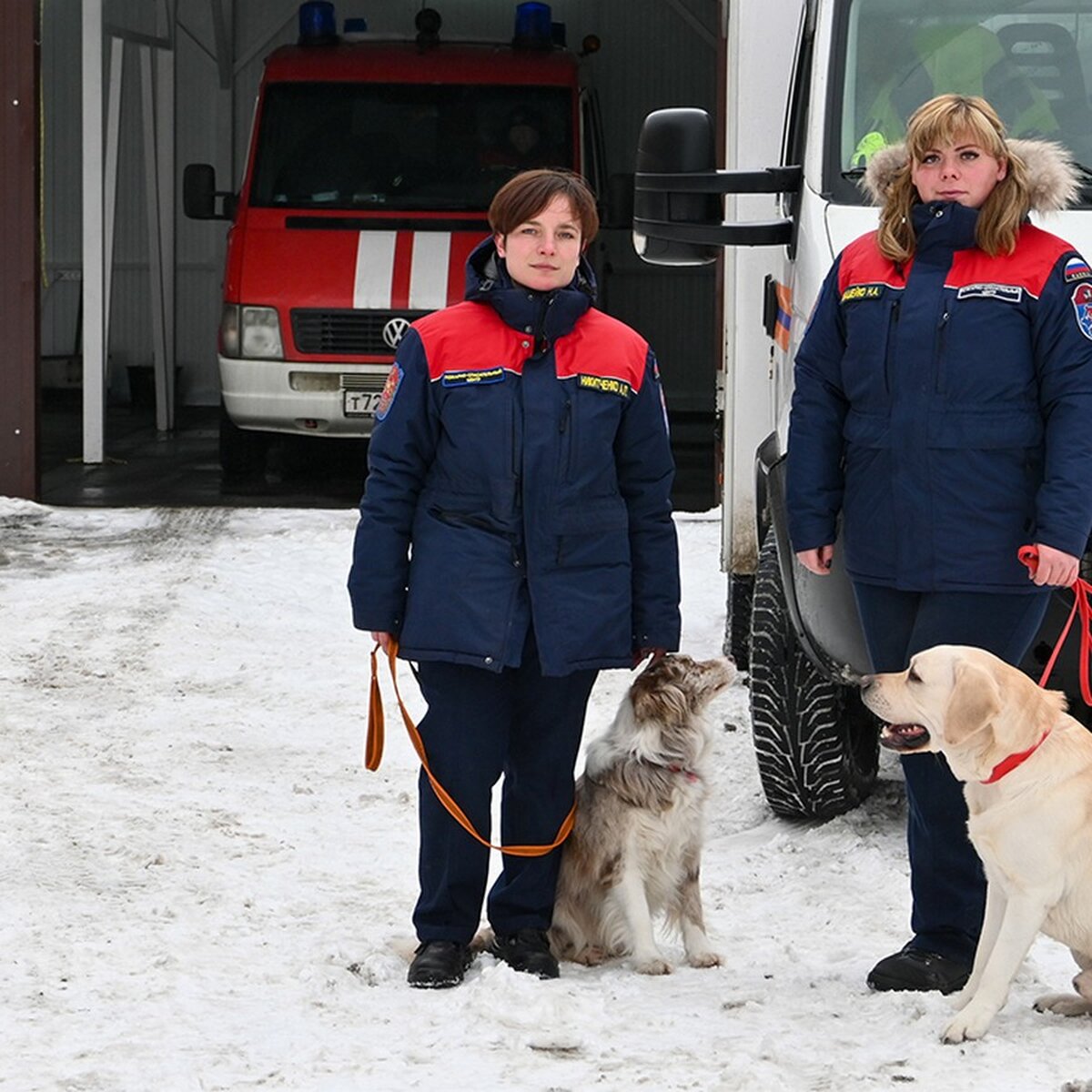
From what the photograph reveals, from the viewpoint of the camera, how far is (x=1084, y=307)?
374cm

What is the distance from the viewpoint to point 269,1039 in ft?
12.6

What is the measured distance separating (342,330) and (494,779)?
7.30 meters

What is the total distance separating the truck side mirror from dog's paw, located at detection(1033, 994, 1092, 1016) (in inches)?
83.5

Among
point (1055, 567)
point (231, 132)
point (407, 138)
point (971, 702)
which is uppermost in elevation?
point (231, 132)

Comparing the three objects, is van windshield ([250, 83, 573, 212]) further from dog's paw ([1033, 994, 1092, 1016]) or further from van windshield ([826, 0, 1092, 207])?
dog's paw ([1033, 994, 1092, 1016])

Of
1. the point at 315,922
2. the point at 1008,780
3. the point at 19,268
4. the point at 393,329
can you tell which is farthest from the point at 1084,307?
the point at 19,268

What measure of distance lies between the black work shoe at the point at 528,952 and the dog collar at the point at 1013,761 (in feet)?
3.52

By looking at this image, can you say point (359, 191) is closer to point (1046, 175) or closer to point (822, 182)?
point (822, 182)

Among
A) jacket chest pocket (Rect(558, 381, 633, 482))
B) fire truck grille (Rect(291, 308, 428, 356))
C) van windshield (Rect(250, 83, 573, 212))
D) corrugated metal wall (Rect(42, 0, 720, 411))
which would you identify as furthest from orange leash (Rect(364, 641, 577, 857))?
corrugated metal wall (Rect(42, 0, 720, 411))

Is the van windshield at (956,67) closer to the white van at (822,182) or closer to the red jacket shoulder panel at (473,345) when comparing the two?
the white van at (822,182)

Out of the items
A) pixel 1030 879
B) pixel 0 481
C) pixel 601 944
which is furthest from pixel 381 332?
pixel 1030 879

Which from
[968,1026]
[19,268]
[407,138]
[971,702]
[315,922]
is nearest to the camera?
[971,702]

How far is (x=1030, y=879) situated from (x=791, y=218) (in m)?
2.27

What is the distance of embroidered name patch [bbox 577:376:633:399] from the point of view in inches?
157
